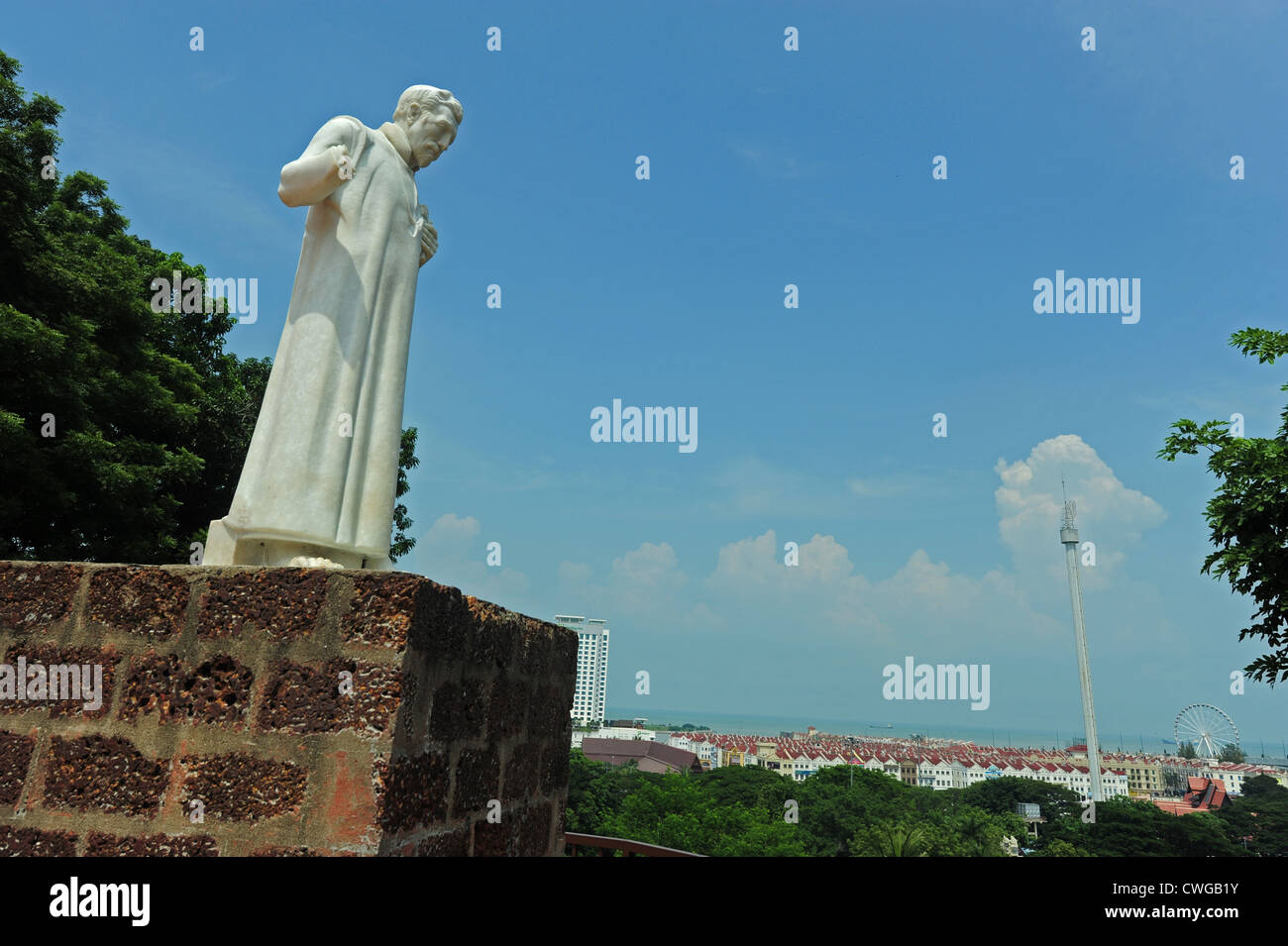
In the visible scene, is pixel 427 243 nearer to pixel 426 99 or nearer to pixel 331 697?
pixel 426 99

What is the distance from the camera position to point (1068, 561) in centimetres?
8056

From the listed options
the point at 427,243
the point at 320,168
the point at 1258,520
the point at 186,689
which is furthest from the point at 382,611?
the point at 1258,520

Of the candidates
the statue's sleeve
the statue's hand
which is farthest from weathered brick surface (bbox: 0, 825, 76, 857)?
the statue's hand

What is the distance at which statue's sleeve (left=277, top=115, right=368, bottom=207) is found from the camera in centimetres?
304

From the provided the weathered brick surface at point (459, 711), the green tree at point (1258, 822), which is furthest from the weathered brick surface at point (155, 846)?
the green tree at point (1258, 822)

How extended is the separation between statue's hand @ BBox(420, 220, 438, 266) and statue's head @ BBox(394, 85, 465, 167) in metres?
0.28

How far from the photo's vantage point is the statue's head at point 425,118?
349 centimetres

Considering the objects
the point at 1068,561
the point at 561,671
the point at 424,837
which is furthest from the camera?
the point at 1068,561

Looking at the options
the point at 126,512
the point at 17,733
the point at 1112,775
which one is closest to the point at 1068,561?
the point at 1112,775

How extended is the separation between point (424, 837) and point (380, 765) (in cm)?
33

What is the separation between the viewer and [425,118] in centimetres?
348

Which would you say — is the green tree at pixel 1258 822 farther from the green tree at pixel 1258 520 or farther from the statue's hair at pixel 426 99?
the statue's hair at pixel 426 99
